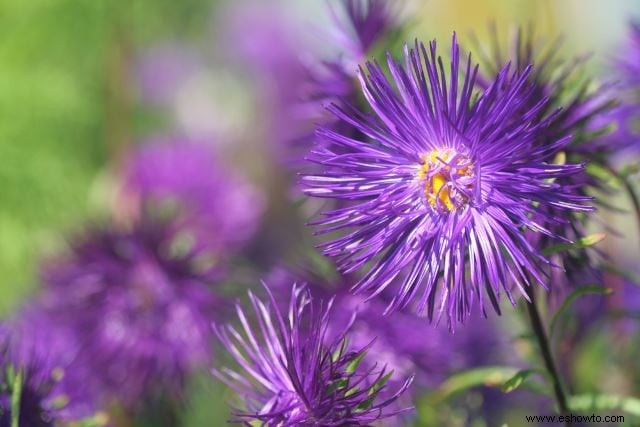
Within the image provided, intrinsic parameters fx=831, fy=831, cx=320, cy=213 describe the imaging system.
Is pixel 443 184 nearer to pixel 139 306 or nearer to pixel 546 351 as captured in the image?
pixel 546 351

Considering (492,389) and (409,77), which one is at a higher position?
(409,77)

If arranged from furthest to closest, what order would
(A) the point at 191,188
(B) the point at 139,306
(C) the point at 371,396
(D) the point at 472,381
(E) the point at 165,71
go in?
(E) the point at 165,71 < (A) the point at 191,188 < (B) the point at 139,306 < (D) the point at 472,381 < (C) the point at 371,396

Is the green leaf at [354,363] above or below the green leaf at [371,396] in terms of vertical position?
above

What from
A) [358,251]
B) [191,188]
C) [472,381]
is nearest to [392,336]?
[472,381]

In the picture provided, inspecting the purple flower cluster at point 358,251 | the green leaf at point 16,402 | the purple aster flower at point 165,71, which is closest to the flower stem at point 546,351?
the purple flower cluster at point 358,251

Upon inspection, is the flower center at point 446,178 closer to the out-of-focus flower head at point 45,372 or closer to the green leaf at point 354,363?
the green leaf at point 354,363

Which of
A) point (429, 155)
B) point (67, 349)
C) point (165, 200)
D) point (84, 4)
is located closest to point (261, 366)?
point (429, 155)

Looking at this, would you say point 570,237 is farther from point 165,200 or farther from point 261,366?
point 165,200
